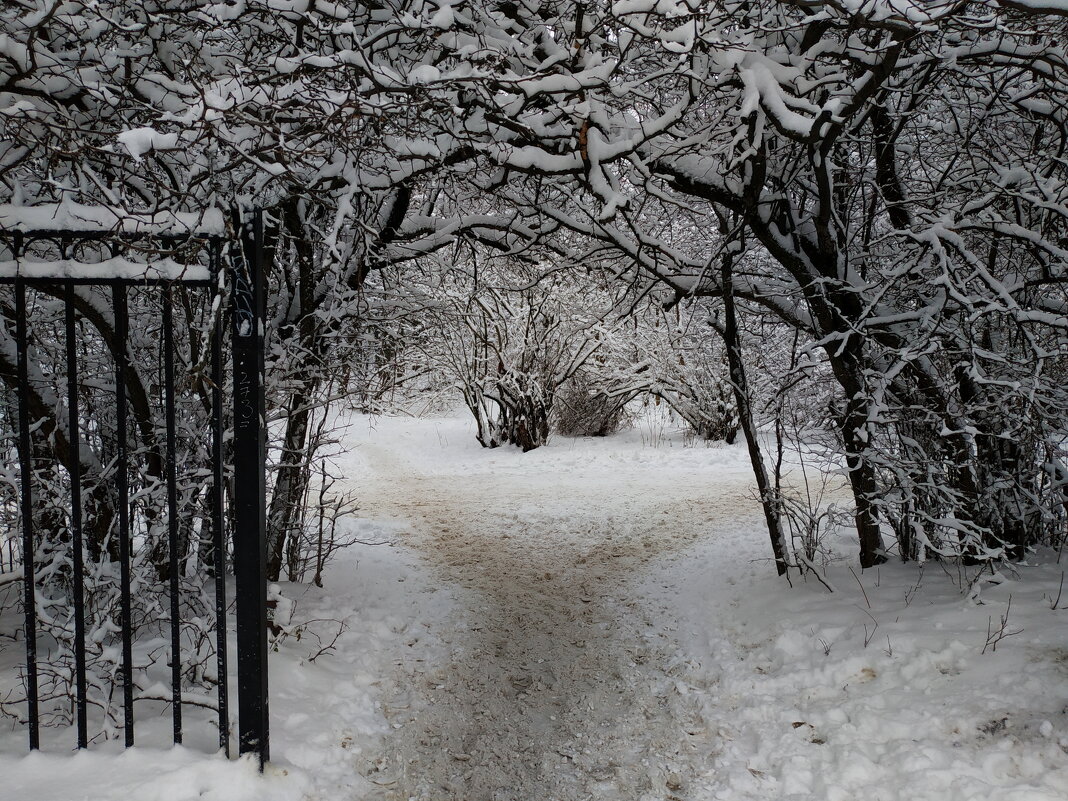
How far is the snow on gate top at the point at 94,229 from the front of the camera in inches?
106

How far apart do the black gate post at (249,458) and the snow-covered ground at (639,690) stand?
45 cm

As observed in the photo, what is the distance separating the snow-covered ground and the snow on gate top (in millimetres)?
1934

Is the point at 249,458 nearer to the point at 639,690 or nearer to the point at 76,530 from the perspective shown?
the point at 76,530

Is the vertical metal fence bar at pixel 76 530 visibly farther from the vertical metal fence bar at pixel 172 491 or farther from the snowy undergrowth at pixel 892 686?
the snowy undergrowth at pixel 892 686

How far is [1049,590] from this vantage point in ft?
13.8

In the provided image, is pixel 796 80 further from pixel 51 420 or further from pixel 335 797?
pixel 51 420

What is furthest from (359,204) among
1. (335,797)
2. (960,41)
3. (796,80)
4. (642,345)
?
(642,345)

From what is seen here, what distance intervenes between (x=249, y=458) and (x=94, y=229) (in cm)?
106

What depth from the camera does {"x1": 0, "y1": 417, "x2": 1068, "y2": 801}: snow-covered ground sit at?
3.05 metres

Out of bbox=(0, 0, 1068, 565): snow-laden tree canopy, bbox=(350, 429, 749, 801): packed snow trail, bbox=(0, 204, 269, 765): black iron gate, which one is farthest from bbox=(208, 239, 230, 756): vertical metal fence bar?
bbox=(350, 429, 749, 801): packed snow trail

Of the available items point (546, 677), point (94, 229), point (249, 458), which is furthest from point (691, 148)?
point (546, 677)

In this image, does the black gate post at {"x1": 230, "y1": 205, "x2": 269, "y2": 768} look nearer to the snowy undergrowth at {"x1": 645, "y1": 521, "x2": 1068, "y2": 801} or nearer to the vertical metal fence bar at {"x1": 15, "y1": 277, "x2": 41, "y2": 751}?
the vertical metal fence bar at {"x1": 15, "y1": 277, "x2": 41, "y2": 751}

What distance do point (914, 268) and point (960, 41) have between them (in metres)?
1.40

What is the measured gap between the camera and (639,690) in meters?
4.39
